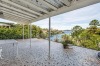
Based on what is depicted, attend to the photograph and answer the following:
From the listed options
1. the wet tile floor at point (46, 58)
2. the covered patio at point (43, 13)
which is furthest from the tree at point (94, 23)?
the covered patio at point (43, 13)

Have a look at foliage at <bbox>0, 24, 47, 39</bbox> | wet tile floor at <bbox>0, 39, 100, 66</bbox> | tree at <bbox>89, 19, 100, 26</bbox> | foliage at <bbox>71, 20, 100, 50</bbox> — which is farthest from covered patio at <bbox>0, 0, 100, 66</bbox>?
foliage at <bbox>0, 24, 47, 39</bbox>

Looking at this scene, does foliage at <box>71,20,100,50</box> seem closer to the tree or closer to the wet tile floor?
the tree

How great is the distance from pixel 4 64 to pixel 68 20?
9.52 meters

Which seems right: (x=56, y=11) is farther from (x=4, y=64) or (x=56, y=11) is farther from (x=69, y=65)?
(x=4, y=64)

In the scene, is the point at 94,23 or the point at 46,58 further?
the point at 94,23

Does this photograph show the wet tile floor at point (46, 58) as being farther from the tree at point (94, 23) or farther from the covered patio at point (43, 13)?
the tree at point (94, 23)

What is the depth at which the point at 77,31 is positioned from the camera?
365 inches

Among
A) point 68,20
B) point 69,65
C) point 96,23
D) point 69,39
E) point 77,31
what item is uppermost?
Result: point 68,20

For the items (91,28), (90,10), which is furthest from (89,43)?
(90,10)

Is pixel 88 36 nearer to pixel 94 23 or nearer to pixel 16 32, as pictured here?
pixel 94 23

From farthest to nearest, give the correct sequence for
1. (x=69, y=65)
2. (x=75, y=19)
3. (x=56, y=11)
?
(x=75, y=19)
(x=69, y=65)
(x=56, y=11)

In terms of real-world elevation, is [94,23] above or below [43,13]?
below

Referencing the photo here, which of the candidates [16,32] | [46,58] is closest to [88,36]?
[46,58]

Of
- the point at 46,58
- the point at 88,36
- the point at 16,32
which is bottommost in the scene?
the point at 46,58
